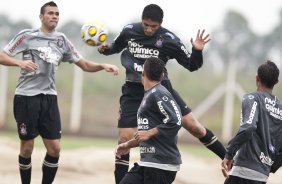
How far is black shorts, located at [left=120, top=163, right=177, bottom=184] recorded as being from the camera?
8422 millimetres

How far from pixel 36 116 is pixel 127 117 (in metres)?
1.39

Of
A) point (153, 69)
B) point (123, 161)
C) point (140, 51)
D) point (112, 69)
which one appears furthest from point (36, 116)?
point (153, 69)

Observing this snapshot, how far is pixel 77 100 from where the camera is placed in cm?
3388

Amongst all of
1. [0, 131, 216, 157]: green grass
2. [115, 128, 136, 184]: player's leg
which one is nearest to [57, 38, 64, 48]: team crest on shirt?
[115, 128, 136, 184]: player's leg

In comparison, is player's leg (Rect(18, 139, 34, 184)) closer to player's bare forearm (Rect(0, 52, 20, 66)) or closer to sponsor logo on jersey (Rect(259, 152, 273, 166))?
player's bare forearm (Rect(0, 52, 20, 66))

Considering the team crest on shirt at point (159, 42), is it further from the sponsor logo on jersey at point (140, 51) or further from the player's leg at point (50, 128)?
the player's leg at point (50, 128)

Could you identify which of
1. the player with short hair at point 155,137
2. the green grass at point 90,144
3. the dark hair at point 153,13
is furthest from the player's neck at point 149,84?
the green grass at point 90,144

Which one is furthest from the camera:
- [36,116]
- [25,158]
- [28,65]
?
[25,158]

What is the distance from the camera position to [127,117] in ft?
34.2

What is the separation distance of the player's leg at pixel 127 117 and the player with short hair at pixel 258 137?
229 centimetres

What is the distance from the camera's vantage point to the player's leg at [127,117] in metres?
10.3

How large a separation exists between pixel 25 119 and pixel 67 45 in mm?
1243

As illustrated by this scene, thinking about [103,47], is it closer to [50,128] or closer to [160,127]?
[50,128]

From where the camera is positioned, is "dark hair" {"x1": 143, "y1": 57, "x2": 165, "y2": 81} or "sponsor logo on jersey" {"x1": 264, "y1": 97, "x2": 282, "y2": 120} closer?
"sponsor logo on jersey" {"x1": 264, "y1": 97, "x2": 282, "y2": 120}
